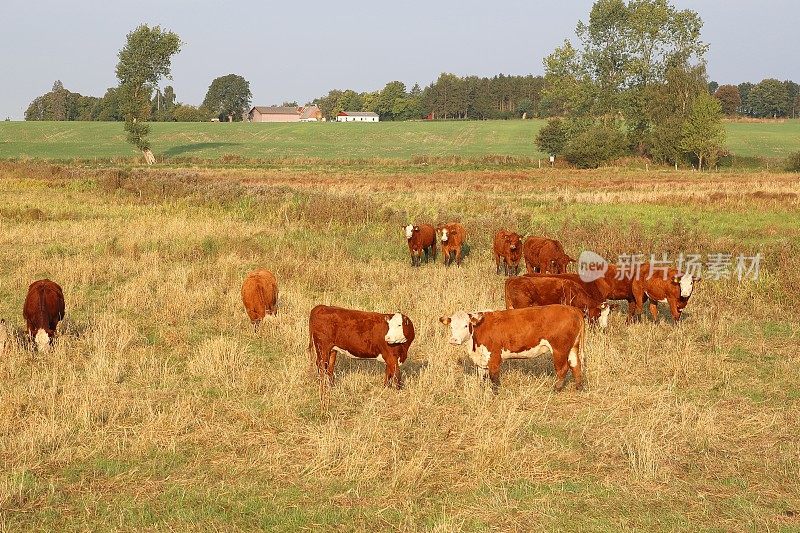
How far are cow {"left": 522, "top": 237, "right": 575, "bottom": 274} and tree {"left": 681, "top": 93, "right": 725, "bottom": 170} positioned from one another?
164ft

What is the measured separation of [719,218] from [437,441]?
20314 mm

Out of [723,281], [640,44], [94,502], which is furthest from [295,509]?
[640,44]

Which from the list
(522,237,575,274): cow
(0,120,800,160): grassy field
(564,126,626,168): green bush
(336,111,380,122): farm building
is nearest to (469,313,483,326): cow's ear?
(522,237,575,274): cow

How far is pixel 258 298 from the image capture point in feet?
41.3

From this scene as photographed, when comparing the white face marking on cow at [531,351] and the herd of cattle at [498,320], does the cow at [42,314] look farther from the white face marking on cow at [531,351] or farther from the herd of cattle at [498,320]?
the white face marking on cow at [531,351]

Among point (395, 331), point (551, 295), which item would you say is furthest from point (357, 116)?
point (395, 331)

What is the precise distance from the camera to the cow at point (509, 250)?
17.0 metres

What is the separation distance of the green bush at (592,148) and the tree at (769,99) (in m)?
110

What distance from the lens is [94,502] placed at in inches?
245

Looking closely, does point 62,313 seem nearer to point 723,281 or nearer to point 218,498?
point 218,498

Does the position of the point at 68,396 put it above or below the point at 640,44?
below

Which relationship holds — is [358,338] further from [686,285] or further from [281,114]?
[281,114]

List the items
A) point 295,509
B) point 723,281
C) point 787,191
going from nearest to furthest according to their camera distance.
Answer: point 295,509, point 723,281, point 787,191

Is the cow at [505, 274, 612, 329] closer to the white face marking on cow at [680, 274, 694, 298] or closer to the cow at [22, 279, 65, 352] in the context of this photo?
the white face marking on cow at [680, 274, 694, 298]
